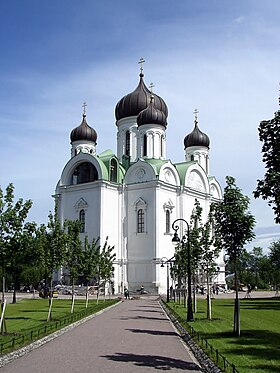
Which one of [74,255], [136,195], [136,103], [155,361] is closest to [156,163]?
[136,195]

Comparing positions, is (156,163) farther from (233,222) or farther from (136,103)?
(233,222)

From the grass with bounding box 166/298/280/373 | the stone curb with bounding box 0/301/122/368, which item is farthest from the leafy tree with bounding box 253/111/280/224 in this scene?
the stone curb with bounding box 0/301/122/368

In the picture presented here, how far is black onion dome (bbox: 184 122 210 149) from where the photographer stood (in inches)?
2940

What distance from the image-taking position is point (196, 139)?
74.8 metres

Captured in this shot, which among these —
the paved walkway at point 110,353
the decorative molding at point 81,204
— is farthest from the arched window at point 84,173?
the paved walkway at point 110,353

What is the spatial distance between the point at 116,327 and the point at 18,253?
19.6ft

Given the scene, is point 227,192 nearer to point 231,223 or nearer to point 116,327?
point 231,223

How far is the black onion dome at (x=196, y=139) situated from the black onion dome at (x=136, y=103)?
6.97 m

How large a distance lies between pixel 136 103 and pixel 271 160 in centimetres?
5606

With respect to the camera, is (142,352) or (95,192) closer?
(142,352)

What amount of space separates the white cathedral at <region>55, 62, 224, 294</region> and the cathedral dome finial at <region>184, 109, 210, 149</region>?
6.73 meters

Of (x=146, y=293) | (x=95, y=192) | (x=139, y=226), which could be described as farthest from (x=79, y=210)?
(x=146, y=293)

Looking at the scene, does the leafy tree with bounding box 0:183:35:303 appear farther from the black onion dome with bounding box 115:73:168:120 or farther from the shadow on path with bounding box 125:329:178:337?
the black onion dome with bounding box 115:73:168:120

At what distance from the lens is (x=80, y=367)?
1249 centimetres
